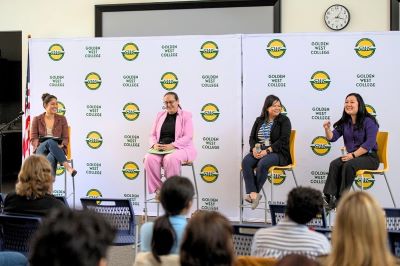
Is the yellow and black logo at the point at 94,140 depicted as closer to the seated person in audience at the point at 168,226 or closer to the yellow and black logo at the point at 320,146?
the yellow and black logo at the point at 320,146

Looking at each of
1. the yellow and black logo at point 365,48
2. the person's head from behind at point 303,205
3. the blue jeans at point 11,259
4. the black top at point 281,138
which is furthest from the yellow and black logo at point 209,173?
the person's head from behind at point 303,205

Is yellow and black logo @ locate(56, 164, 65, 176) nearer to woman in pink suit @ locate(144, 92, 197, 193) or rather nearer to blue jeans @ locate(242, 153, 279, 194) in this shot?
→ woman in pink suit @ locate(144, 92, 197, 193)

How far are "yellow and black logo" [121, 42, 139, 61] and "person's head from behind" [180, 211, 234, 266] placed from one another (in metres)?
4.80

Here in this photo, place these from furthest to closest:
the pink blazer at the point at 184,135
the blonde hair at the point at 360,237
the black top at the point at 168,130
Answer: the black top at the point at 168,130
the pink blazer at the point at 184,135
the blonde hair at the point at 360,237

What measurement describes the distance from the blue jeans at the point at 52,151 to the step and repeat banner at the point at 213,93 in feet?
1.72

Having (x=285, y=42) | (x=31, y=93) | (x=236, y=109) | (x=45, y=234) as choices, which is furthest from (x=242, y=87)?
(x=45, y=234)

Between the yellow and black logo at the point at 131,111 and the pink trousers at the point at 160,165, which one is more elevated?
the yellow and black logo at the point at 131,111

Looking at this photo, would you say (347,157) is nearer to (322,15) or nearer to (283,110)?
(283,110)

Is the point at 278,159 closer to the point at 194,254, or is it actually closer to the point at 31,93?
the point at 31,93

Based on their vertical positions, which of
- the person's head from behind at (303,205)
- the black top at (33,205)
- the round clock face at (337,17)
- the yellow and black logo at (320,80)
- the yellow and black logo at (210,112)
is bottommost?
the black top at (33,205)

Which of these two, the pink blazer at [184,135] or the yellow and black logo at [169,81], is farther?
the yellow and black logo at [169,81]

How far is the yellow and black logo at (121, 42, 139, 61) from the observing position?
20.9 feet

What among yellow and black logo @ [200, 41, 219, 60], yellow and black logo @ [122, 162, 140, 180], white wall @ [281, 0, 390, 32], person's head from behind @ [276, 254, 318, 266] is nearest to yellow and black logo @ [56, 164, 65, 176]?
yellow and black logo @ [122, 162, 140, 180]

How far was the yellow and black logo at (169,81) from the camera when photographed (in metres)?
6.25
